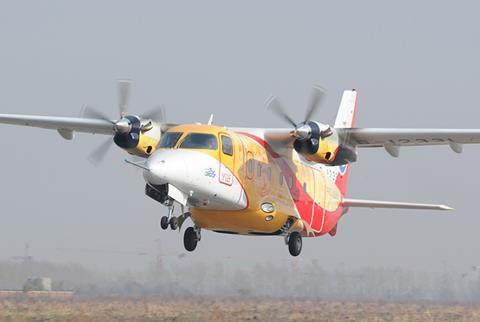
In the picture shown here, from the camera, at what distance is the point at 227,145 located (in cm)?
2552

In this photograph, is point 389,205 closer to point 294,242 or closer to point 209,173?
point 294,242

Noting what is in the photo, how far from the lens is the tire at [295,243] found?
92.8 feet

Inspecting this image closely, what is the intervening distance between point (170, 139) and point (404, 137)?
6.49 m

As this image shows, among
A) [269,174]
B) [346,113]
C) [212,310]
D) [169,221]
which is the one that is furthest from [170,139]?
[346,113]

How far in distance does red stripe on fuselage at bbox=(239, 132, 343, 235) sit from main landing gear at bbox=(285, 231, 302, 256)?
19.0 inches

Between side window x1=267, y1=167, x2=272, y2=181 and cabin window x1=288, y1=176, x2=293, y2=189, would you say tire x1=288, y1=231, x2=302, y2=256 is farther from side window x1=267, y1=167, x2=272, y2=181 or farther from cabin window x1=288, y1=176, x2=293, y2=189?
side window x1=267, y1=167, x2=272, y2=181

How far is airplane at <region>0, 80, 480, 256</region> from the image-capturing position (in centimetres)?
2461

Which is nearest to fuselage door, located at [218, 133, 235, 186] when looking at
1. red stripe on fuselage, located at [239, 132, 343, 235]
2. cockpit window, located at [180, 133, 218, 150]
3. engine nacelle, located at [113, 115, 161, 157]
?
cockpit window, located at [180, 133, 218, 150]

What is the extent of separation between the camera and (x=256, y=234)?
2777 centimetres

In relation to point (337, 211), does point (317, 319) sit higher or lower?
lower

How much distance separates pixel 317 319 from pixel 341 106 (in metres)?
8.06

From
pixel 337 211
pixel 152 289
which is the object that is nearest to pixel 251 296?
pixel 152 289

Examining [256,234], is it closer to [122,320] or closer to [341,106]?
[122,320]

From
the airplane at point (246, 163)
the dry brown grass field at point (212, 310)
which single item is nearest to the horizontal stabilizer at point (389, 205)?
the airplane at point (246, 163)
